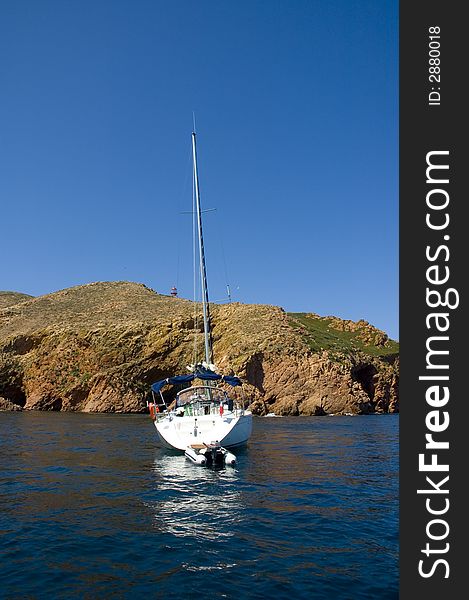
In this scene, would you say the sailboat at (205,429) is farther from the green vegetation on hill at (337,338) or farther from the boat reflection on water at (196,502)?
the green vegetation on hill at (337,338)

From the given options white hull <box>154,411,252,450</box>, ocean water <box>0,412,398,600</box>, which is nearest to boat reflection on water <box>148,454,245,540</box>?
ocean water <box>0,412,398,600</box>

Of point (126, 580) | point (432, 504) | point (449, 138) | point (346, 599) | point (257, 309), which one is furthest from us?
point (257, 309)

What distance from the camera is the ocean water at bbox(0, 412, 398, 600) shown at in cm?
946

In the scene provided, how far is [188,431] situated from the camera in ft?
81.5

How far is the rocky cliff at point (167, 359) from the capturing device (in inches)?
2451

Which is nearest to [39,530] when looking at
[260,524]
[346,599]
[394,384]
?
[260,524]

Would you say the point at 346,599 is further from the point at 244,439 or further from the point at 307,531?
the point at 244,439

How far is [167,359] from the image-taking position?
70.4m

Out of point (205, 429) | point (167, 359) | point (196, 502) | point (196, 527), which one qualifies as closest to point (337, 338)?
point (167, 359)

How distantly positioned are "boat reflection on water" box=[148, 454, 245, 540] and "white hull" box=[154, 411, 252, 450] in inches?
80.5

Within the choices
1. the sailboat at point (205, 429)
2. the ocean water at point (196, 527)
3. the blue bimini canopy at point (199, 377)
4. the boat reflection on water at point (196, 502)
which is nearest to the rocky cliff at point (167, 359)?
the blue bimini canopy at point (199, 377)

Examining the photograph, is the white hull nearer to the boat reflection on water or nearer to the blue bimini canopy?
the boat reflection on water

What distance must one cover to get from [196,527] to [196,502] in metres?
2.69

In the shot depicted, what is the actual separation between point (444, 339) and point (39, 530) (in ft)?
37.4
